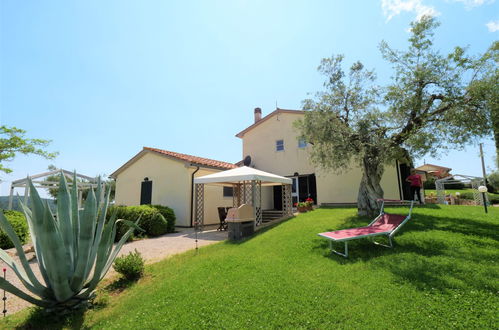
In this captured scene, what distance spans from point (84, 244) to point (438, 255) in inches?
277

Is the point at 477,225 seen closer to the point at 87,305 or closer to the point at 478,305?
the point at 478,305

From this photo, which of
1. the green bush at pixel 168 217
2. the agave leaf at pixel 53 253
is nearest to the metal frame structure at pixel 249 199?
the green bush at pixel 168 217

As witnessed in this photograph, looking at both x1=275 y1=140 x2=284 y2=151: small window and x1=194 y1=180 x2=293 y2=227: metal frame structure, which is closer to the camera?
x1=194 y1=180 x2=293 y2=227: metal frame structure

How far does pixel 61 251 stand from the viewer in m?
3.47

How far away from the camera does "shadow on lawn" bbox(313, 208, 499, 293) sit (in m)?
3.97

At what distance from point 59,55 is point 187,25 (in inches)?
200

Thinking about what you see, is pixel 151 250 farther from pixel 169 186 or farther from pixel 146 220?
pixel 169 186

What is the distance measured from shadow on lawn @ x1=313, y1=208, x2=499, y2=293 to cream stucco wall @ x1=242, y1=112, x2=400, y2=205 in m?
7.33

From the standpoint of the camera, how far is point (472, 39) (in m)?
8.52

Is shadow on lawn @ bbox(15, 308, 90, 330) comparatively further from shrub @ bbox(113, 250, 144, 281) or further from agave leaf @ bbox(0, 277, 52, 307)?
shrub @ bbox(113, 250, 144, 281)

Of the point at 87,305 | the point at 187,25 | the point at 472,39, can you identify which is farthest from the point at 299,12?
the point at 87,305

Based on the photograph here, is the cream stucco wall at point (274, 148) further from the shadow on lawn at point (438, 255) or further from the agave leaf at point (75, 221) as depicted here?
the agave leaf at point (75, 221)

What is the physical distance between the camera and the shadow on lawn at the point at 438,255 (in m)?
3.97

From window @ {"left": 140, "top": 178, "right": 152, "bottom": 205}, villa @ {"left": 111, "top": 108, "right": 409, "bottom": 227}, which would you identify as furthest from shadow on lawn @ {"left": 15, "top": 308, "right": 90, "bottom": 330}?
window @ {"left": 140, "top": 178, "right": 152, "bottom": 205}
